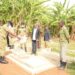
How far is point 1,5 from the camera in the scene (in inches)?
987

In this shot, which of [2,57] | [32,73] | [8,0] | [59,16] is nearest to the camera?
[32,73]

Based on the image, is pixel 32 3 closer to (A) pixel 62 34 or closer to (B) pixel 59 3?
(B) pixel 59 3

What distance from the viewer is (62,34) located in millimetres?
9812

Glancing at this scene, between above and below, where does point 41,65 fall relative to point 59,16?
below

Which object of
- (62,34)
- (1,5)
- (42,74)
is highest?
(1,5)

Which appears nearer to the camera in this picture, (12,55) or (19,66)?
(19,66)

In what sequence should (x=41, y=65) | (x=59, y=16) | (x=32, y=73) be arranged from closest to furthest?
1. (x=32, y=73)
2. (x=41, y=65)
3. (x=59, y=16)

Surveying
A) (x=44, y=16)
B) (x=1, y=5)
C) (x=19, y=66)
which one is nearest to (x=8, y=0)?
(x=1, y=5)

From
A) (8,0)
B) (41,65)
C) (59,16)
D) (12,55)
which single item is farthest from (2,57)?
(59,16)

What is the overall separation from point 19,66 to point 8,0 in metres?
15.7

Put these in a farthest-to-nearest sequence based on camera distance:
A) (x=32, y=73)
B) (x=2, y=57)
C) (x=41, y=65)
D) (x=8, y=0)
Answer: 1. (x=8, y=0)
2. (x=2, y=57)
3. (x=41, y=65)
4. (x=32, y=73)

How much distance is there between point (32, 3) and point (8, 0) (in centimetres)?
211

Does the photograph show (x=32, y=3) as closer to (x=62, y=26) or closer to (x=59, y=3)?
(x=59, y=3)

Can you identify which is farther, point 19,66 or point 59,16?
point 59,16
